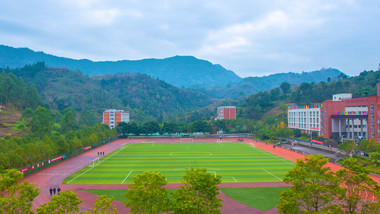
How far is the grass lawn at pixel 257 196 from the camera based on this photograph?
2693 centimetres

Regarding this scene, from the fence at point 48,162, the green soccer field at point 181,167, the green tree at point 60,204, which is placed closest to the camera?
the green tree at point 60,204

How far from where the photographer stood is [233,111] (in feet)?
463

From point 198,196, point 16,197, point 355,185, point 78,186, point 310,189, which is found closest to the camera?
point 16,197

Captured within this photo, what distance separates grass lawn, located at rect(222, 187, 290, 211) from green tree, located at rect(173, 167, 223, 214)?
31.5 feet

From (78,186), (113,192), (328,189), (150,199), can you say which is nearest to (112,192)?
(113,192)

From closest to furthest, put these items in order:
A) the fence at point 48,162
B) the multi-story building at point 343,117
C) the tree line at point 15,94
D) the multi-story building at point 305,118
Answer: the fence at point 48,162 < the multi-story building at point 343,117 < the multi-story building at point 305,118 < the tree line at point 15,94

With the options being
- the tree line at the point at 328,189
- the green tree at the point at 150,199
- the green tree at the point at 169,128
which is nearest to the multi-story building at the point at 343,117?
the green tree at the point at 169,128

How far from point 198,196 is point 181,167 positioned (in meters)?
26.7

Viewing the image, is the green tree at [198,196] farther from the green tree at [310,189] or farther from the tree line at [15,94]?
the tree line at [15,94]

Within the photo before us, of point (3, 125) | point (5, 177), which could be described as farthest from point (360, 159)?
point (3, 125)

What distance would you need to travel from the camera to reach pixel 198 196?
A: 18.3 metres

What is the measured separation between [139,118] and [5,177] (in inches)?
5725

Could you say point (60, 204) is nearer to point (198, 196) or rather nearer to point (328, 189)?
point (198, 196)

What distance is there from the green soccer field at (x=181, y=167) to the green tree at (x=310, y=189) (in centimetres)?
1607
